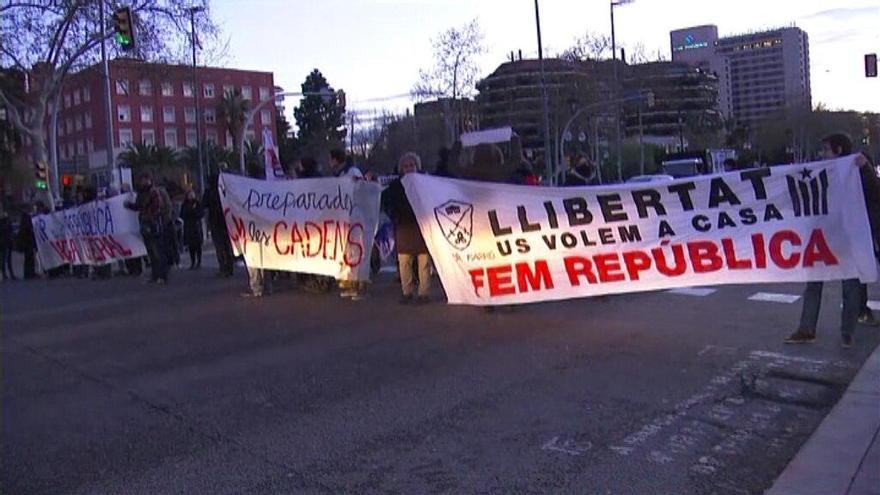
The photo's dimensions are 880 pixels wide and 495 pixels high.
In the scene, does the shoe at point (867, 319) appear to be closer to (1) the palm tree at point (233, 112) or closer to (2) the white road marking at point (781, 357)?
(2) the white road marking at point (781, 357)

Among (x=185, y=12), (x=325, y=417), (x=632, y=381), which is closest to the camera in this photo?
(x=325, y=417)

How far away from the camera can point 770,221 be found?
8109 mm

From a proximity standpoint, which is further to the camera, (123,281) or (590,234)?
(123,281)

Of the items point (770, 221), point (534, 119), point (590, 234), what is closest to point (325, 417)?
point (590, 234)

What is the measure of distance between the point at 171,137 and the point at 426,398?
9863 centimetres

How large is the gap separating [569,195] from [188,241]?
11321 millimetres

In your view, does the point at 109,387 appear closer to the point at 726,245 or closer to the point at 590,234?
the point at 590,234

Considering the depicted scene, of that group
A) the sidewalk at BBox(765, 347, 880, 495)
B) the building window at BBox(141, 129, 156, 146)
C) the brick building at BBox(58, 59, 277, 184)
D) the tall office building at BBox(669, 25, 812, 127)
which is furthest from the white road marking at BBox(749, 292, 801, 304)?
the building window at BBox(141, 129, 156, 146)

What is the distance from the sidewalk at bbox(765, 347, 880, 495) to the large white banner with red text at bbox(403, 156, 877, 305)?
177cm

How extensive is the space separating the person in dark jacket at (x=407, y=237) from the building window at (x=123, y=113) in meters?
89.8

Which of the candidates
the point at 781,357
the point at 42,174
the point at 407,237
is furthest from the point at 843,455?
the point at 42,174

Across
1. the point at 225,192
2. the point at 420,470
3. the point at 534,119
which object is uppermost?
the point at 534,119

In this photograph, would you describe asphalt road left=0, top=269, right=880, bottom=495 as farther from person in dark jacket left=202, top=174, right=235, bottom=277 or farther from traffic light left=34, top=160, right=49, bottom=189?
traffic light left=34, top=160, right=49, bottom=189

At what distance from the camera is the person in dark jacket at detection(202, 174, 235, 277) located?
14.9 metres
